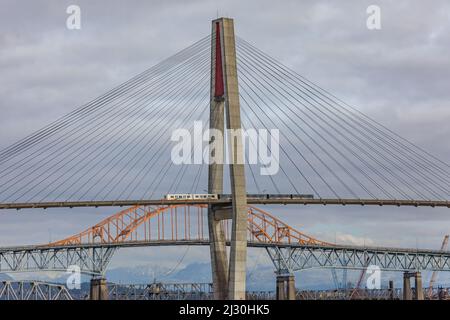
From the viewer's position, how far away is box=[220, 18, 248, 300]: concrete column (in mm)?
110500

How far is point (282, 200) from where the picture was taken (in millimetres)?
122812

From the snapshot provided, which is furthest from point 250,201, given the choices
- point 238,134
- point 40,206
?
point 40,206

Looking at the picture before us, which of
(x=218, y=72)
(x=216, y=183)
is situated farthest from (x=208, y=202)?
(x=218, y=72)

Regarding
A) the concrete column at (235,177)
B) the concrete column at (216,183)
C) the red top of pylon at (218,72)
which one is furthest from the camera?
the red top of pylon at (218,72)

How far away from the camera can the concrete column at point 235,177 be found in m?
110

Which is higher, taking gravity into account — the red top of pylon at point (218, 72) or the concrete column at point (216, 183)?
the red top of pylon at point (218, 72)

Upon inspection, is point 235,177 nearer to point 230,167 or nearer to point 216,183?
point 230,167

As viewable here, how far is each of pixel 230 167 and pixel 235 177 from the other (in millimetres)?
1239

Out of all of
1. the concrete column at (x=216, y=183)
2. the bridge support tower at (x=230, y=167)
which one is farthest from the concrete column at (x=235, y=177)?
the concrete column at (x=216, y=183)

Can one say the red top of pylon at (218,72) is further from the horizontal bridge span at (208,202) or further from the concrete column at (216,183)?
the horizontal bridge span at (208,202)

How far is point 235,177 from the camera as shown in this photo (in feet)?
364
